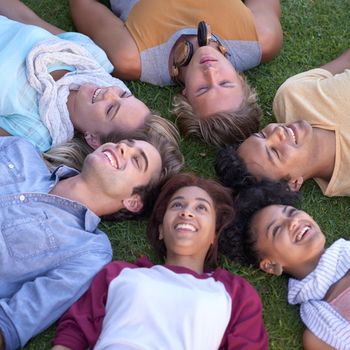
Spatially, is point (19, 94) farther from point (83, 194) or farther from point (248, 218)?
point (248, 218)

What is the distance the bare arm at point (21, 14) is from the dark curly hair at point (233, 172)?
1673 millimetres

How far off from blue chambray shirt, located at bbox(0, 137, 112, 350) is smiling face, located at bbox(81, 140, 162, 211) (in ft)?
0.62

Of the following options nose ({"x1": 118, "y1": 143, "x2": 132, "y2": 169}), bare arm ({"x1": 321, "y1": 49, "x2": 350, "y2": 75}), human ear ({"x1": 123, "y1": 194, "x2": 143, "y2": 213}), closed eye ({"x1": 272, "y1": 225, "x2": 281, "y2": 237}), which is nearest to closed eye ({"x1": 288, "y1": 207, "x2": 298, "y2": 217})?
closed eye ({"x1": 272, "y1": 225, "x2": 281, "y2": 237})

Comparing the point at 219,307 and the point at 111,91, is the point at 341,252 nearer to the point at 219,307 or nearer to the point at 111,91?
the point at 219,307

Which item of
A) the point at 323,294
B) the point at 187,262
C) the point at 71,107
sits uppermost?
the point at 71,107

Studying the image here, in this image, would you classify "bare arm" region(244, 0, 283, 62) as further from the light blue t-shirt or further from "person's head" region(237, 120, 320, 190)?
the light blue t-shirt

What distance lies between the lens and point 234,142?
4152mm

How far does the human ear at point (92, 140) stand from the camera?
12.7ft

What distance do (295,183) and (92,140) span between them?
1400 mm

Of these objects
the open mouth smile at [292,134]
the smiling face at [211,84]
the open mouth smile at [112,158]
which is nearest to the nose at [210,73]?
the smiling face at [211,84]

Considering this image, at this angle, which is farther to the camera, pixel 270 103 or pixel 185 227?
pixel 270 103

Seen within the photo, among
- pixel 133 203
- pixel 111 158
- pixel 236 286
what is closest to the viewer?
pixel 236 286

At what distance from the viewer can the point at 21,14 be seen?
4.42 meters

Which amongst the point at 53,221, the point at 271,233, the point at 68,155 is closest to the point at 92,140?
the point at 68,155
